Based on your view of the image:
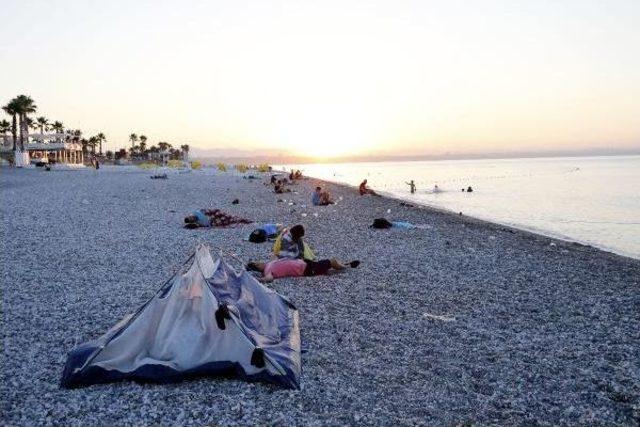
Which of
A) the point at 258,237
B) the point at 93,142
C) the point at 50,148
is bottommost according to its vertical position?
the point at 258,237

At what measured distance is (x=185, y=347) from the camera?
740cm

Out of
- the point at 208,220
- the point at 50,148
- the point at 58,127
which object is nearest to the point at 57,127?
the point at 58,127

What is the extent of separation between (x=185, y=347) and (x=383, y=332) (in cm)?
369

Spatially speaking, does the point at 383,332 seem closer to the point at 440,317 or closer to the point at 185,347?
the point at 440,317

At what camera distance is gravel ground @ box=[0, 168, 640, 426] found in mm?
6625

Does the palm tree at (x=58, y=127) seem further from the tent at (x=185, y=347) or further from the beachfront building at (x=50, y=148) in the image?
the tent at (x=185, y=347)

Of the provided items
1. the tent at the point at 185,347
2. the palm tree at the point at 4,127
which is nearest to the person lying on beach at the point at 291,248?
the tent at the point at 185,347

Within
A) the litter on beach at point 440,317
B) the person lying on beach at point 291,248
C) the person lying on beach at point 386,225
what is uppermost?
the person lying on beach at point 291,248

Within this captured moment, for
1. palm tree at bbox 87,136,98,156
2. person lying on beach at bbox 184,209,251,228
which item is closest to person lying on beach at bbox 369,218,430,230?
person lying on beach at bbox 184,209,251,228

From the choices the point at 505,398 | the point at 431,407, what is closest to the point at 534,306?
the point at 505,398

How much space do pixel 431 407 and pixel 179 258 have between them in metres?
10.9

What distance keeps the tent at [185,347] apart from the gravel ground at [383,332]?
7.7 inches

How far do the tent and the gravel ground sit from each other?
0.64ft

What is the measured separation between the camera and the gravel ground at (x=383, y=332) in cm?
662
